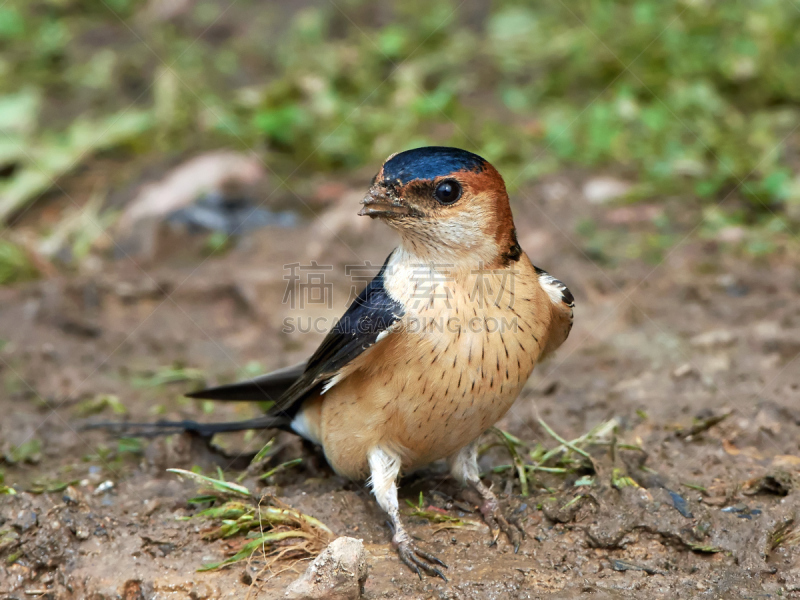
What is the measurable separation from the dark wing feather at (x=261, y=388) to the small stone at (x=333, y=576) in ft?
4.57

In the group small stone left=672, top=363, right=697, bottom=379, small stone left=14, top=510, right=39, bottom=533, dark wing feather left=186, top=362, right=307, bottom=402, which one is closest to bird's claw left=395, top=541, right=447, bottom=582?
dark wing feather left=186, top=362, right=307, bottom=402

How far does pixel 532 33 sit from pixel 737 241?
415cm

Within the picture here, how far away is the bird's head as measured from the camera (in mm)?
3625

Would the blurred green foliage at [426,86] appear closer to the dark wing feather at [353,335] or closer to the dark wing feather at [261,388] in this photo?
the dark wing feather at [261,388]

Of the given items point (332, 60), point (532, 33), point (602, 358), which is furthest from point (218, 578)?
point (532, 33)

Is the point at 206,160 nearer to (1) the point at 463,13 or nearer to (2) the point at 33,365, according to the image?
(2) the point at 33,365

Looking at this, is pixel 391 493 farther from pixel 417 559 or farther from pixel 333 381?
pixel 333 381

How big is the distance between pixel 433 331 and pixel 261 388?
4.58 ft

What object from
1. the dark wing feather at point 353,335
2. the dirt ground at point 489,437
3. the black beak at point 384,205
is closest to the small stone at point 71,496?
the dirt ground at point 489,437

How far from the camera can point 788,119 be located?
25.8 feet

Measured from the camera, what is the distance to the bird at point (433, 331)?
3.61 meters

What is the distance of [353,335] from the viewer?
3771mm

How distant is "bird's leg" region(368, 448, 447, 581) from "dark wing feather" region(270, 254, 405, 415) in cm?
46

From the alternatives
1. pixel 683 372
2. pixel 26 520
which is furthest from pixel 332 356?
pixel 683 372
